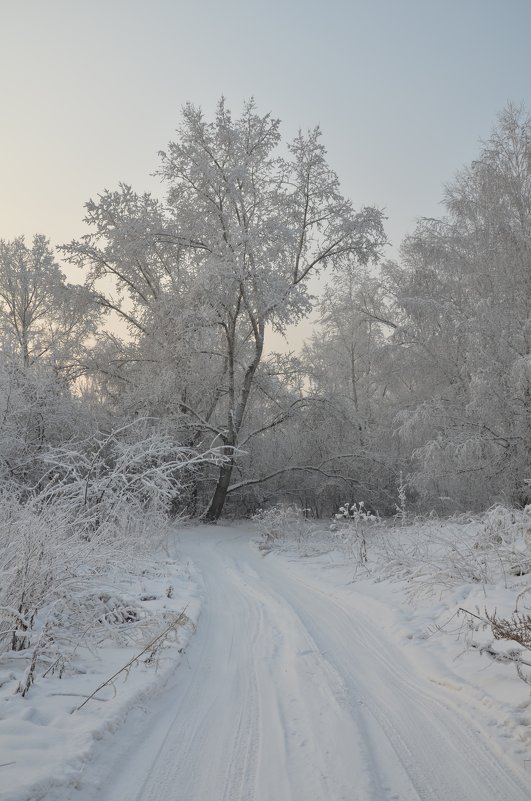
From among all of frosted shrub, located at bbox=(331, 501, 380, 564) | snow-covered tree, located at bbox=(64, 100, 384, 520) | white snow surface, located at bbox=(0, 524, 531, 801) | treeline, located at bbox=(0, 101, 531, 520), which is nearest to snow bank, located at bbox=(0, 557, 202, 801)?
white snow surface, located at bbox=(0, 524, 531, 801)

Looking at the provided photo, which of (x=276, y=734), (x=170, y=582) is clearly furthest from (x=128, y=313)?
(x=276, y=734)

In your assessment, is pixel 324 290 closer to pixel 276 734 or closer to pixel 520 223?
pixel 520 223

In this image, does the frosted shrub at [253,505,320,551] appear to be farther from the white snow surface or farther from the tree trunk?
the white snow surface

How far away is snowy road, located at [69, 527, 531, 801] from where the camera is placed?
2.12 m

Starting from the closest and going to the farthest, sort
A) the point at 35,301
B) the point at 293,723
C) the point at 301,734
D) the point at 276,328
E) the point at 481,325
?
the point at 301,734, the point at 293,723, the point at 481,325, the point at 276,328, the point at 35,301

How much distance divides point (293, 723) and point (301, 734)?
0.13 m

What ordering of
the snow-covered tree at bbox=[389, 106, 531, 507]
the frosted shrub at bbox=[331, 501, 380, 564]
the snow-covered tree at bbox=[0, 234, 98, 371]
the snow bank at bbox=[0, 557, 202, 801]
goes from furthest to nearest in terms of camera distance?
the snow-covered tree at bbox=[0, 234, 98, 371] → the snow-covered tree at bbox=[389, 106, 531, 507] → the frosted shrub at bbox=[331, 501, 380, 564] → the snow bank at bbox=[0, 557, 202, 801]

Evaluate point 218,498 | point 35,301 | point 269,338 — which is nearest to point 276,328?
point 269,338

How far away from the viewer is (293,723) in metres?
2.72

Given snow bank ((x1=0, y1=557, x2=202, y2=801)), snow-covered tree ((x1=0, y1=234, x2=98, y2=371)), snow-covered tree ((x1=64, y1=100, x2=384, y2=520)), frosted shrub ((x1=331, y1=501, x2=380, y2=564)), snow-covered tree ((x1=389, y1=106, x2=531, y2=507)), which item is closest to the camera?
snow bank ((x1=0, y1=557, x2=202, y2=801))

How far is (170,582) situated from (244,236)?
412 inches

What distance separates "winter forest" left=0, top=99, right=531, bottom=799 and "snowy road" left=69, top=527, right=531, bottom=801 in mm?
6057

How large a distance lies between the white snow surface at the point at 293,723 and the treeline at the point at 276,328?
26.7ft

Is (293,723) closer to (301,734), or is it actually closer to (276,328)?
(301,734)
